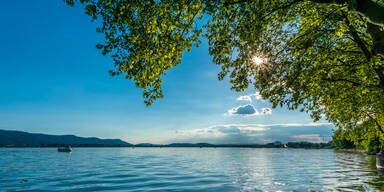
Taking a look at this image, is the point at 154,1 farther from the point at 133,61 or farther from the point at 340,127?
the point at 340,127

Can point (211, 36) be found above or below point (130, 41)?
above

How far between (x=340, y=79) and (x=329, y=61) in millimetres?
2858

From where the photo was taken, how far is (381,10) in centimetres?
938

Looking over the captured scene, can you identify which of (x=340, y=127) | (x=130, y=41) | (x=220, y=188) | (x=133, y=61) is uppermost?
(x=130, y=41)

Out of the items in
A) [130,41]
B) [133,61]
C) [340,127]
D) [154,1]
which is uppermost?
[154,1]

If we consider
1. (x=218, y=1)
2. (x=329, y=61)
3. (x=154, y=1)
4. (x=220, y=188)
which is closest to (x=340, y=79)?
(x=329, y=61)

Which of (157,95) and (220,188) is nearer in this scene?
(157,95)

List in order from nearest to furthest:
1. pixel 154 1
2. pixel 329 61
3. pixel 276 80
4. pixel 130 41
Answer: pixel 154 1
pixel 130 41
pixel 329 61
pixel 276 80

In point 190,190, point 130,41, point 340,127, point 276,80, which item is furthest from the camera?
point 340,127

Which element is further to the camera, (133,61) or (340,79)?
(340,79)

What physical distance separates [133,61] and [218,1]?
461 centimetres

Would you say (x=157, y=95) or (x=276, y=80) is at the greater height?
(x=276, y=80)

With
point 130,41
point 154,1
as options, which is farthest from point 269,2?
point 130,41

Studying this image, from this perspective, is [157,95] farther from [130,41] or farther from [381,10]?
[381,10]
